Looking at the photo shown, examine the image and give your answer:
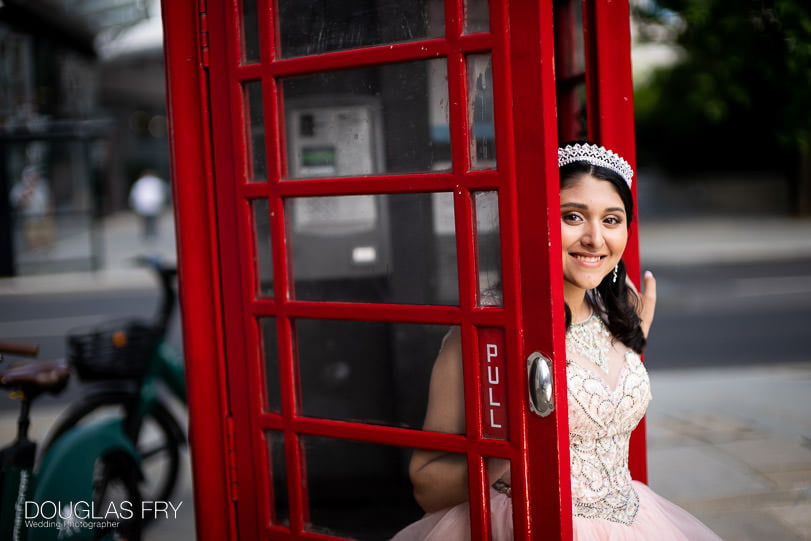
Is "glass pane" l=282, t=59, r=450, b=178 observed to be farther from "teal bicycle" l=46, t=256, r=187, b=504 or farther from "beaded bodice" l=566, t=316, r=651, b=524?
"teal bicycle" l=46, t=256, r=187, b=504

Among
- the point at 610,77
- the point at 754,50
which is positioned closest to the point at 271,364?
the point at 610,77

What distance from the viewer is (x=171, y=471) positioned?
3.80 meters

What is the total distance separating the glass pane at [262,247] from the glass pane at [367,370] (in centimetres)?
15

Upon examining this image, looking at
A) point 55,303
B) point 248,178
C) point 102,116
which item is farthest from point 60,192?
point 248,178

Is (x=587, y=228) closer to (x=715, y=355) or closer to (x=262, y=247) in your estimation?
(x=262, y=247)

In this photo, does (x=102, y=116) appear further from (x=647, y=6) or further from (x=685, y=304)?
(x=647, y=6)

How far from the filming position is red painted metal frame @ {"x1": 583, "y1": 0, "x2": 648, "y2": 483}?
2.14m

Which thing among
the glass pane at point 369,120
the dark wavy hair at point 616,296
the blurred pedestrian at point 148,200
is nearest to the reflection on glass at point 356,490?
the dark wavy hair at point 616,296

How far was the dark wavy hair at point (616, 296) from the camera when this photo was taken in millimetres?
1889

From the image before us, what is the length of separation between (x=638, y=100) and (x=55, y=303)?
14184mm

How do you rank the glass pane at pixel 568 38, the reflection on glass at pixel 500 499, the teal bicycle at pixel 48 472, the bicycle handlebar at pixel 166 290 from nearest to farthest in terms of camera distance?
the reflection on glass at pixel 500 499 → the teal bicycle at pixel 48 472 → the glass pane at pixel 568 38 → the bicycle handlebar at pixel 166 290

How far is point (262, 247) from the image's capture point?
214cm

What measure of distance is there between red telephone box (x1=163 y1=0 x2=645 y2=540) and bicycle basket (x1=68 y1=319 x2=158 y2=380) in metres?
1.35

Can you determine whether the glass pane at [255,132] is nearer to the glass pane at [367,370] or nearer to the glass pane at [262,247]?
the glass pane at [262,247]
